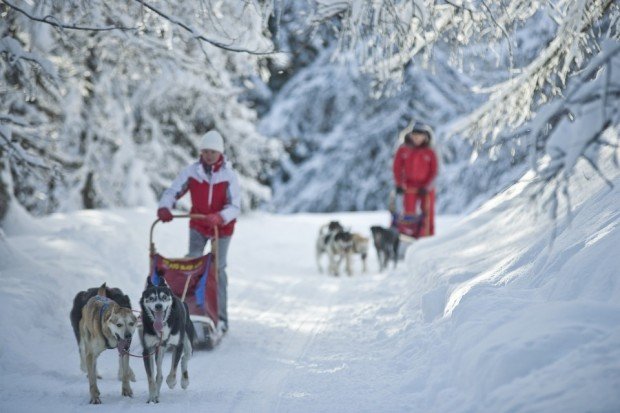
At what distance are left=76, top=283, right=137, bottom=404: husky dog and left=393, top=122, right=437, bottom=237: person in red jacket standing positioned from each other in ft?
22.5

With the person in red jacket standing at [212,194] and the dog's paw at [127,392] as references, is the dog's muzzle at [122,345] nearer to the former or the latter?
the dog's paw at [127,392]

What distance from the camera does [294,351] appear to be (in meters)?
6.31

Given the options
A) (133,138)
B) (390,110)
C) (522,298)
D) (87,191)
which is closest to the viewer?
(522,298)

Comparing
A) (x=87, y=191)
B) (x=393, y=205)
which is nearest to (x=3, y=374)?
(x=393, y=205)

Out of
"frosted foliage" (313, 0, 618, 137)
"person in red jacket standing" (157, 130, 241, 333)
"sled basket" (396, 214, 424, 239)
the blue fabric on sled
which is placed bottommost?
the blue fabric on sled

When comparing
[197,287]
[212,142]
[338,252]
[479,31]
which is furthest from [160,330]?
[338,252]

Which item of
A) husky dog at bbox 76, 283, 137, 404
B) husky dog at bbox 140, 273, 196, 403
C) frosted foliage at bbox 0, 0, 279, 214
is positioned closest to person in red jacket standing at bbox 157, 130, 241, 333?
frosted foliage at bbox 0, 0, 279, 214

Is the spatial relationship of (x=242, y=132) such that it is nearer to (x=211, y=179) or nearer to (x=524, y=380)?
(x=211, y=179)

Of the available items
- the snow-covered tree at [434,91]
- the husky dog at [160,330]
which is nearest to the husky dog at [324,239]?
the snow-covered tree at [434,91]

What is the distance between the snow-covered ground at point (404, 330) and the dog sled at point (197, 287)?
207 millimetres

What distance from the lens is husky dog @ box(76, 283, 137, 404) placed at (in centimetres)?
499

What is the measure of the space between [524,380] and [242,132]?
1472 cm

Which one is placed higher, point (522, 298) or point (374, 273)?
point (522, 298)

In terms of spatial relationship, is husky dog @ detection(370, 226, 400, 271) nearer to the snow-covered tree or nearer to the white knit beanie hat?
the snow-covered tree
